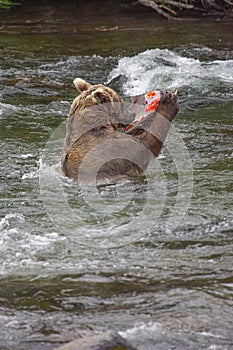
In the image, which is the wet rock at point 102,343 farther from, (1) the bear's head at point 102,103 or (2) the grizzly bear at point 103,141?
(1) the bear's head at point 102,103

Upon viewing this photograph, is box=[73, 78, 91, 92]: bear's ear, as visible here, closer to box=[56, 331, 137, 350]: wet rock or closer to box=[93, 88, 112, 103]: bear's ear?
box=[93, 88, 112, 103]: bear's ear

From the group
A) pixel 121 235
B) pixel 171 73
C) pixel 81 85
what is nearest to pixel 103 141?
pixel 81 85

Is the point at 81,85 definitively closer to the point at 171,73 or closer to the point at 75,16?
the point at 171,73

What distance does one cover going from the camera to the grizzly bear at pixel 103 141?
22.7ft

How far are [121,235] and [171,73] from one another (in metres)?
5.76

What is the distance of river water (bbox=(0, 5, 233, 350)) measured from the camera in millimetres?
4508

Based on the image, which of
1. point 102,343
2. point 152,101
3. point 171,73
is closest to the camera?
point 102,343

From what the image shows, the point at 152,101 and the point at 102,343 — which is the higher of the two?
the point at 152,101

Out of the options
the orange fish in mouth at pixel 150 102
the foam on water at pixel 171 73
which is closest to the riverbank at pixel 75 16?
the foam on water at pixel 171 73

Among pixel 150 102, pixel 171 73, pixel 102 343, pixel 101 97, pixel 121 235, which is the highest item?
pixel 101 97

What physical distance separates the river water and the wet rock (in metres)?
0.18

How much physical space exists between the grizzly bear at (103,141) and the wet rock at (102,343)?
9.50 ft

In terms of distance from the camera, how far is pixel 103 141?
701 centimetres

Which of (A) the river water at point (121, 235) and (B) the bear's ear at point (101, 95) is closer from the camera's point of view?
(A) the river water at point (121, 235)
